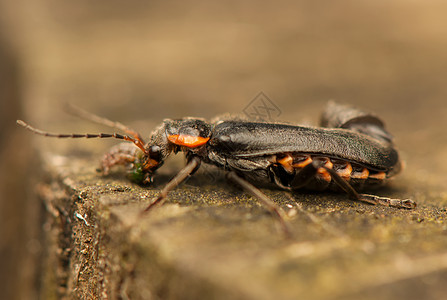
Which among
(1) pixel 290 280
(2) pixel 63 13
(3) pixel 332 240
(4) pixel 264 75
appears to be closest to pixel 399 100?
(4) pixel 264 75

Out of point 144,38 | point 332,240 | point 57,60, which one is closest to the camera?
point 332,240

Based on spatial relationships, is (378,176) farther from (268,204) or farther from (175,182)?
(175,182)


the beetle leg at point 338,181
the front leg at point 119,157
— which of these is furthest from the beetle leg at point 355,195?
the front leg at point 119,157

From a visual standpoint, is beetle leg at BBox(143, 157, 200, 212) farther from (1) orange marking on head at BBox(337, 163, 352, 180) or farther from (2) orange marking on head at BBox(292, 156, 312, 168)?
(1) orange marking on head at BBox(337, 163, 352, 180)

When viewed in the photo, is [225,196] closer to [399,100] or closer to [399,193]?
[399,193]

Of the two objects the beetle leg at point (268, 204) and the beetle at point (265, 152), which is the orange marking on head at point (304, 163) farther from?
the beetle leg at point (268, 204)
